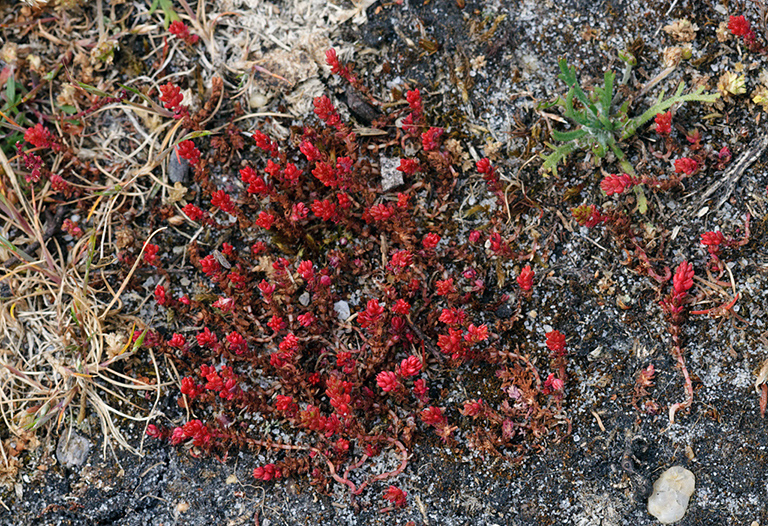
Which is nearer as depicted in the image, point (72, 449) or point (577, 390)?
point (577, 390)

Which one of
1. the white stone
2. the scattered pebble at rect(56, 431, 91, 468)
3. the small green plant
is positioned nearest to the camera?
the white stone

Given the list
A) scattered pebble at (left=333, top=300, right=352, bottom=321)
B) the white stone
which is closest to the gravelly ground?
the white stone

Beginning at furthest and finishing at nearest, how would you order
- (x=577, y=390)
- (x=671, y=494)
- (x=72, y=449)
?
(x=72, y=449) → (x=577, y=390) → (x=671, y=494)

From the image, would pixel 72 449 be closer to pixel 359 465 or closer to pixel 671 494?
pixel 359 465

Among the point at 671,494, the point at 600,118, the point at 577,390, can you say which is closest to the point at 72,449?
the point at 577,390

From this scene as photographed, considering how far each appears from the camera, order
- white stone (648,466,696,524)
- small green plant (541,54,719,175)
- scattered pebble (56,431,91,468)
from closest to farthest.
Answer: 1. white stone (648,466,696,524)
2. small green plant (541,54,719,175)
3. scattered pebble (56,431,91,468)

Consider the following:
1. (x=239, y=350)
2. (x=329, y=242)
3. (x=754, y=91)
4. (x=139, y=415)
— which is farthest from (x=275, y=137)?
(x=754, y=91)

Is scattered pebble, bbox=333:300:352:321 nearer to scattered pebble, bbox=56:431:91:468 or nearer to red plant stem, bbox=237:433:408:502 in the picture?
red plant stem, bbox=237:433:408:502
